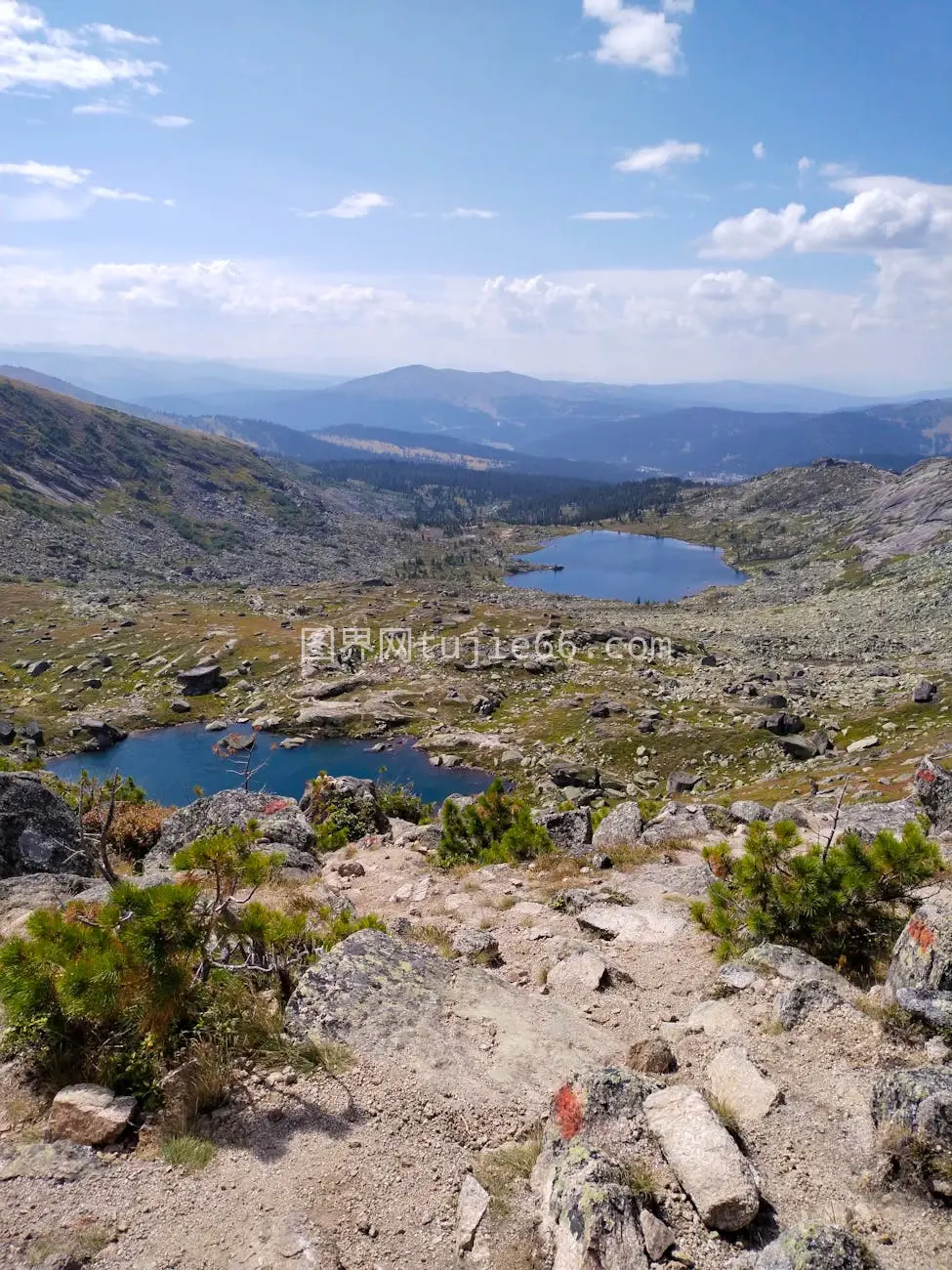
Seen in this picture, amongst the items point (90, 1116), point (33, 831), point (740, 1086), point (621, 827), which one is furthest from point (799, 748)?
point (90, 1116)

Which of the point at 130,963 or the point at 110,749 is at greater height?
the point at 130,963

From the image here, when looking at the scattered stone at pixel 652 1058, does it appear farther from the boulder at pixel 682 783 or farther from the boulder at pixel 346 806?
the boulder at pixel 682 783

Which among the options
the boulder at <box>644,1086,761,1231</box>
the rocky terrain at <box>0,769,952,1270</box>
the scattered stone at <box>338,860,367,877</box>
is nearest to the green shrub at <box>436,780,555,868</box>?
the scattered stone at <box>338,860,367,877</box>

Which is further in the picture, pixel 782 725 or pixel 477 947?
pixel 782 725

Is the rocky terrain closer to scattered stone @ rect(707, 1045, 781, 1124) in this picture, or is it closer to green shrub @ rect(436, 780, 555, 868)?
scattered stone @ rect(707, 1045, 781, 1124)

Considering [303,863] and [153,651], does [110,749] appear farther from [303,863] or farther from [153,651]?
[303,863]

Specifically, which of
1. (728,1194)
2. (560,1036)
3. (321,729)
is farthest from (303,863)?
(321,729)

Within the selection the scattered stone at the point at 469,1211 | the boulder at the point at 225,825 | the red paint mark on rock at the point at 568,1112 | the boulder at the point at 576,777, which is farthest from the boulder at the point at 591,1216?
the boulder at the point at 576,777

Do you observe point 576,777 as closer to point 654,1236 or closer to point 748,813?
point 748,813
